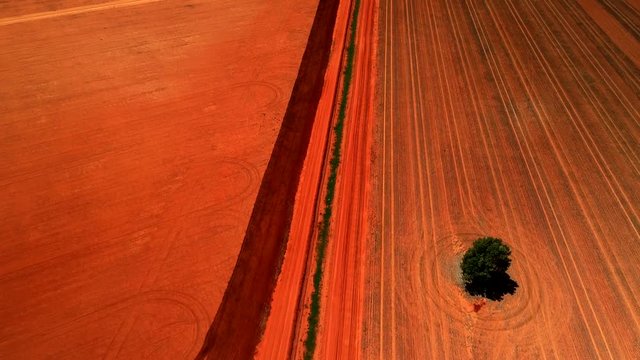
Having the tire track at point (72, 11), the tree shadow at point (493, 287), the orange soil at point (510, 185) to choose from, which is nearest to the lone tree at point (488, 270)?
the tree shadow at point (493, 287)

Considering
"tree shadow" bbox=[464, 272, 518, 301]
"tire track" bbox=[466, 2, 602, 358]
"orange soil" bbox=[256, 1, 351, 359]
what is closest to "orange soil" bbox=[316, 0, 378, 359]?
"orange soil" bbox=[256, 1, 351, 359]

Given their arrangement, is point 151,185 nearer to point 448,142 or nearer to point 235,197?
point 235,197

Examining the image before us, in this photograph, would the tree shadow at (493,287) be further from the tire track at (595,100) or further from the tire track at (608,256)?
the tire track at (595,100)

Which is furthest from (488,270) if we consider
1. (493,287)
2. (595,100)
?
(595,100)

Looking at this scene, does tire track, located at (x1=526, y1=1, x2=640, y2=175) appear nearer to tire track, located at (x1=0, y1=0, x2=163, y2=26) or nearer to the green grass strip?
the green grass strip

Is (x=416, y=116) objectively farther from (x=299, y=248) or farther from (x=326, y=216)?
(x=299, y=248)

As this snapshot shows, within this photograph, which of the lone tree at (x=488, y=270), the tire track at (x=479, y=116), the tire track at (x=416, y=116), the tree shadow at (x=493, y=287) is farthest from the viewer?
the tire track at (x=479, y=116)

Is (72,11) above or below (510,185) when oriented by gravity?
above
